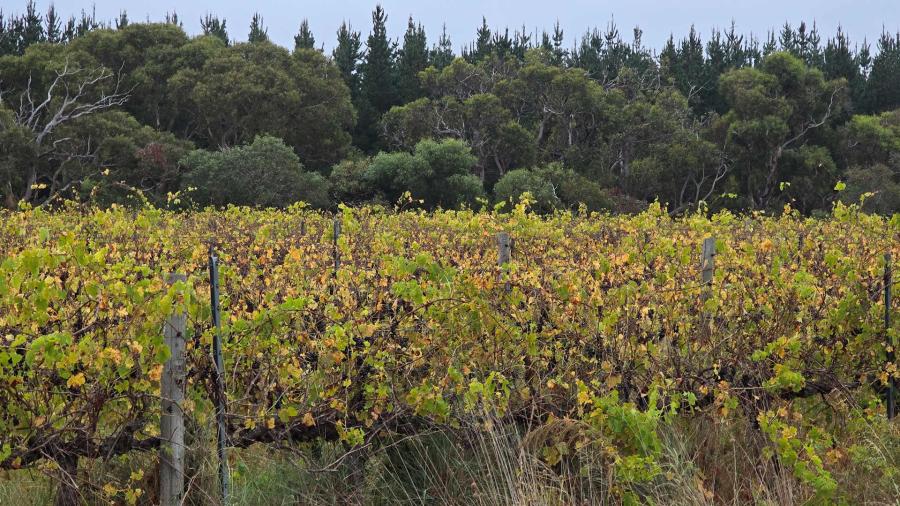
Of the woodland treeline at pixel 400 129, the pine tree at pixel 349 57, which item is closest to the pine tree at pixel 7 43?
the woodland treeline at pixel 400 129

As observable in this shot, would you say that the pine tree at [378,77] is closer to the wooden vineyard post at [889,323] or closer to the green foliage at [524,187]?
the green foliage at [524,187]

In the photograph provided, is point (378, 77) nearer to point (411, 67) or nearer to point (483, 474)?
point (411, 67)

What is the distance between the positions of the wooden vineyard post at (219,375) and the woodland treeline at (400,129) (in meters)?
29.7

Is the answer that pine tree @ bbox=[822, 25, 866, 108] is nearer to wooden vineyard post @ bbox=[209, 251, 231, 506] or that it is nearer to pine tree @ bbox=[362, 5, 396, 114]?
pine tree @ bbox=[362, 5, 396, 114]

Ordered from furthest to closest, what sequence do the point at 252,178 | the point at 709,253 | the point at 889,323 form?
the point at 252,178 < the point at 709,253 < the point at 889,323

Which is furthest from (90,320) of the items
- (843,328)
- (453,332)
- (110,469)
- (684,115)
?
(684,115)

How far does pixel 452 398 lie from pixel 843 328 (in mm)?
2429

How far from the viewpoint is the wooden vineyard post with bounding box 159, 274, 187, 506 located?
13.6 feet

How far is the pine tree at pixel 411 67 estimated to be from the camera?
49438mm

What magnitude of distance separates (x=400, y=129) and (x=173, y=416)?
40.3 metres

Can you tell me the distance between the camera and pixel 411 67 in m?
49.8

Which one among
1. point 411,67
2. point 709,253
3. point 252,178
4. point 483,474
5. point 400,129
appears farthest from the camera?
point 411,67

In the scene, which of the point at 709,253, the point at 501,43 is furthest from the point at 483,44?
the point at 709,253

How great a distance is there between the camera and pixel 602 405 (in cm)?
455
